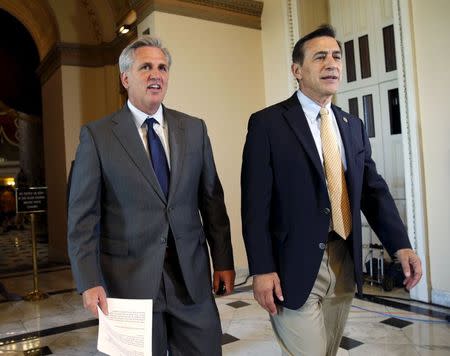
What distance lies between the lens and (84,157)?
1.92 meters

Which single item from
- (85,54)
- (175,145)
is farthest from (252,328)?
(85,54)

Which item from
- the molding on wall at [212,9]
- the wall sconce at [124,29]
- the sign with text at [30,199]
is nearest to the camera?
the molding on wall at [212,9]

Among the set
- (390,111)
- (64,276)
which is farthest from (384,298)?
(64,276)

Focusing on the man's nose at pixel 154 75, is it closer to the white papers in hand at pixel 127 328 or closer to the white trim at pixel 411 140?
the white papers in hand at pixel 127 328

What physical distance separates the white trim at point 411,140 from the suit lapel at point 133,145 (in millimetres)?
3559

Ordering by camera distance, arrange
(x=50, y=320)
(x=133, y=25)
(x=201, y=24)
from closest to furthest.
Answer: (x=50, y=320) < (x=201, y=24) < (x=133, y=25)

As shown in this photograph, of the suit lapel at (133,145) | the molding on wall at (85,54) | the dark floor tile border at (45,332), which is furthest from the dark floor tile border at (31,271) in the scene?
the suit lapel at (133,145)

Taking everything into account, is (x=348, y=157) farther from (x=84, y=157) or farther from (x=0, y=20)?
(x=0, y=20)

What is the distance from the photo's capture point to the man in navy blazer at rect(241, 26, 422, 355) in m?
1.89

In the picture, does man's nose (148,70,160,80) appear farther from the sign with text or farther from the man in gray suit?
the sign with text

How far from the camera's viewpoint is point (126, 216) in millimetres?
1913

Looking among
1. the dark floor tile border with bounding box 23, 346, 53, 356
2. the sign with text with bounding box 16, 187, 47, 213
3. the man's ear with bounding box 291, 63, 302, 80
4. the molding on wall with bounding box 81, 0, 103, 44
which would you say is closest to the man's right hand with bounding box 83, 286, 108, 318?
the man's ear with bounding box 291, 63, 302, 80

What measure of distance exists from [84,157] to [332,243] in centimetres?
117

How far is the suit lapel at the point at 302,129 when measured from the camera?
1.91m
